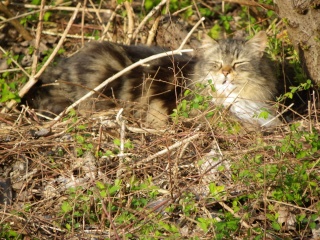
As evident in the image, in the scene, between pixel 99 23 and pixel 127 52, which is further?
pixel 99 23

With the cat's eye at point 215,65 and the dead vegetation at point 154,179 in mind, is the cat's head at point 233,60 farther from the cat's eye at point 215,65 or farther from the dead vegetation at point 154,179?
the dead vegetation at point 154,179

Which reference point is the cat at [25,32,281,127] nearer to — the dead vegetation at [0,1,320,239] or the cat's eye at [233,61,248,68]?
the cat's eye at [233,61,248,68]

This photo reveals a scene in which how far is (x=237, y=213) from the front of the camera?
4.00 m

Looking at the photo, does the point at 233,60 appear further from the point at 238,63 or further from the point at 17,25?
the point at 17,25

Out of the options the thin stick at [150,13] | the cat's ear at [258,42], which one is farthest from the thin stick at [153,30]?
the cat's ear at [258,42]

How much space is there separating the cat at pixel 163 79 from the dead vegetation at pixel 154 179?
1.03 ft

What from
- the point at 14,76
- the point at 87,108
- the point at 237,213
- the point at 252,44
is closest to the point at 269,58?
the point at 252,44

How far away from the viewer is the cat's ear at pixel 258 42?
5449 millimetres

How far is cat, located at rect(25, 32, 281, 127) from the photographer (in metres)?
5.29

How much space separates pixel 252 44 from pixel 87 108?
5.04ft

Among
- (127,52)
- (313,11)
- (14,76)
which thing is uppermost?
(313,11)

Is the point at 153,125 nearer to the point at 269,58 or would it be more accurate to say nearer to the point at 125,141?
the point at 125,141

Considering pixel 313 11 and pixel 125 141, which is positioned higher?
pixel 313 11

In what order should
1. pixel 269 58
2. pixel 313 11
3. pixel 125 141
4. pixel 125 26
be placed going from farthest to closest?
pixel 125 26, pixel 269 58, pixel 313 11, pixel 125 141
